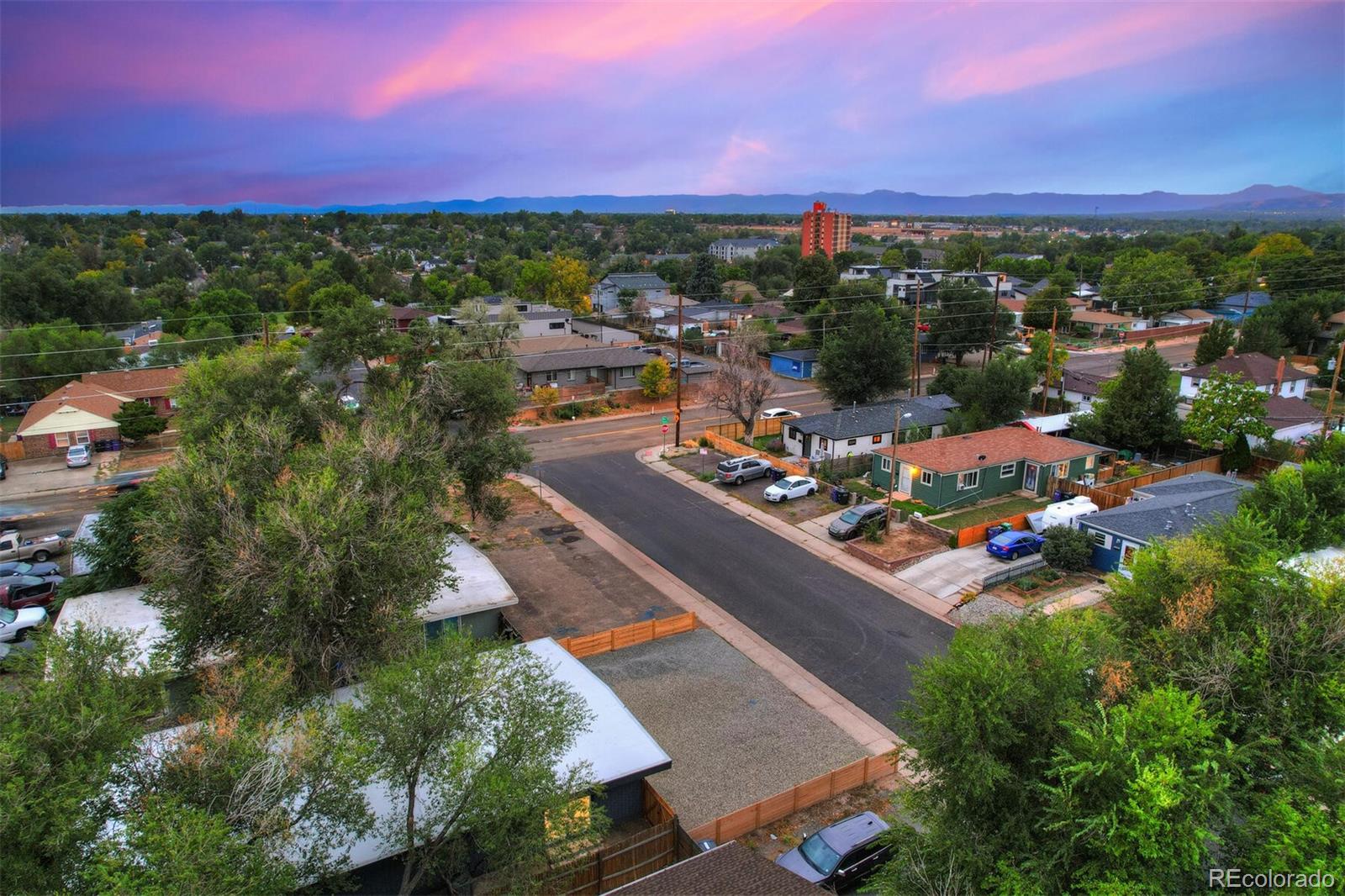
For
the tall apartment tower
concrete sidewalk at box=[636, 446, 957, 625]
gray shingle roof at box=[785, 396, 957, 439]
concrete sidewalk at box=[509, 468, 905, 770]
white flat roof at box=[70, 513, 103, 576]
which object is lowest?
concrete sidewalk at box=[509, 468, 905, 770]

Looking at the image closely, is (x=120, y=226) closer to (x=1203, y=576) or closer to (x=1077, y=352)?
(x=1077, y=352)

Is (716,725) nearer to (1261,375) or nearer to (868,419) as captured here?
(868,419)

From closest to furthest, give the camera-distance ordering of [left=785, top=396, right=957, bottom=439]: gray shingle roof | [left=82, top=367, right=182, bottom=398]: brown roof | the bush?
1. the bush
2. [left=785, top=396, right=957, bottom=439]: gray shingle roof
3. [left=82, top=367, right=182, bottom=398]: brown roof

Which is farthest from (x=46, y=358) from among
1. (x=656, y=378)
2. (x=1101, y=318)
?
(x=1101, y=318)

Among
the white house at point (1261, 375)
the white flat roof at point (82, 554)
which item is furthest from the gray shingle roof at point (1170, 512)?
the white flat roof at point (82, 554)

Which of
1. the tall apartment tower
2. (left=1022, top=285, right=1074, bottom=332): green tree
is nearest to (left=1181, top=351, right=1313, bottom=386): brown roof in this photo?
(left=1022, top=285, right=1074, bottom=332): green tree

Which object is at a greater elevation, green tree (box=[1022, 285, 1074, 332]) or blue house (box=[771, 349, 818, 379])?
green tree (box=[1022, 285, 1074, 332])

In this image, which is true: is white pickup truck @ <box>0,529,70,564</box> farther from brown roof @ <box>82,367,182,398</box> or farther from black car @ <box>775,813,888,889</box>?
black car @ <box>775,813,888,889</box>

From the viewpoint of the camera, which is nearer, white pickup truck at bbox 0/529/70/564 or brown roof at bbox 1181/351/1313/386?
white pickup truck at bbox 0/529/70/564
